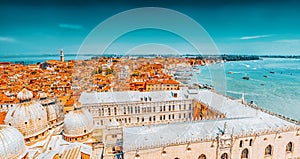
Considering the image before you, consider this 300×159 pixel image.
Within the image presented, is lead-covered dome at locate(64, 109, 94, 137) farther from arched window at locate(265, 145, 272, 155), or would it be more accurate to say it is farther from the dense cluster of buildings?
arched window at locate(265, 145, 272, 155)

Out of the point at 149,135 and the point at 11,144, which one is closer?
the point at 11,144

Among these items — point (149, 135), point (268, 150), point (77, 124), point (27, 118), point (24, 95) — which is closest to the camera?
point (149, 135)

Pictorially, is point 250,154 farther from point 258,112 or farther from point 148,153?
point 148,153

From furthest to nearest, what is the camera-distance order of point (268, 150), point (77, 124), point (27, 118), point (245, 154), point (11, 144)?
point (77, 124) < point (268, 150) < point (27, 118) < point (245, 154) < point (11, 144)

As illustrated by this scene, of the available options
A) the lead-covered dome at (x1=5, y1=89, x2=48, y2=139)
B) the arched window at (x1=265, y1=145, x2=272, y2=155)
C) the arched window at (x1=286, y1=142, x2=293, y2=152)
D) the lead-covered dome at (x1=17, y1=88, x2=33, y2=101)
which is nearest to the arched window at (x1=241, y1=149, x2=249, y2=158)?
the arched window at (x1=265, y1=145, x2=272, y2=155)

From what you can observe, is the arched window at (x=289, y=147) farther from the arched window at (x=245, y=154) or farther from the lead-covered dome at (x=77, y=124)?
the lead-covered dome at (x=77, y=124)

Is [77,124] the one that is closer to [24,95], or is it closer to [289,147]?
[24,95]

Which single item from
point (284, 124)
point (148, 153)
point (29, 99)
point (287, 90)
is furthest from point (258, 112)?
point (287, 90)

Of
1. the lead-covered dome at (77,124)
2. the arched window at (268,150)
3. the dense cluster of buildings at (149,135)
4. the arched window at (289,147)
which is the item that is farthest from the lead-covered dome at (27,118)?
the arched window at (289,147)

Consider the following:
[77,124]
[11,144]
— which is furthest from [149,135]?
[11,144]
